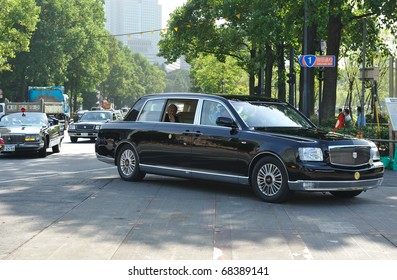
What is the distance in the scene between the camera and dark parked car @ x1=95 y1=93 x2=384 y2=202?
32.0ft

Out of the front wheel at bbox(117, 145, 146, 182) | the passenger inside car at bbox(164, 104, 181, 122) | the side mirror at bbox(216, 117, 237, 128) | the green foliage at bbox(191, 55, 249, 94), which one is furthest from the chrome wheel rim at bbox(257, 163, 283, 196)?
the green foliage at bbox(191, 55, 249, 94)

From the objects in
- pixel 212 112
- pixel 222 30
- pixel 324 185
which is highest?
pixel 222 30

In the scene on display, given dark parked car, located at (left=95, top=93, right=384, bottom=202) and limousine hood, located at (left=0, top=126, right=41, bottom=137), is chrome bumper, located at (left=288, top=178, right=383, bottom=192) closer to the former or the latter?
dark parked car, located at (left=95, top=93, right=384, bottom=202)

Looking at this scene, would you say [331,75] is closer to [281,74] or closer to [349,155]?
[349,155]

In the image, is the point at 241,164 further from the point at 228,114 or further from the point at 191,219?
the point at 191,219

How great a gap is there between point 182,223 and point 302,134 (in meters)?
2.90

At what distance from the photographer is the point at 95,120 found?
1240 inches

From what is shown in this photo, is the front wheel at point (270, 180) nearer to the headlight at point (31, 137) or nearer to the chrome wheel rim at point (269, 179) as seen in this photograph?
the chrome wheel rim at point (269, 179)

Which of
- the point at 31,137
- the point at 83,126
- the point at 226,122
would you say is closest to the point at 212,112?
the point at 226,122

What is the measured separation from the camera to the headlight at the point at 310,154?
9.71 meters

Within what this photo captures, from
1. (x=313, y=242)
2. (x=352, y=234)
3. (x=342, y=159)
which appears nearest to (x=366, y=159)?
(x=342, y=159)

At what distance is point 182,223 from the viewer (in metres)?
8.19

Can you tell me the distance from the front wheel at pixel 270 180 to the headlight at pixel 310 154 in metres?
0.36
